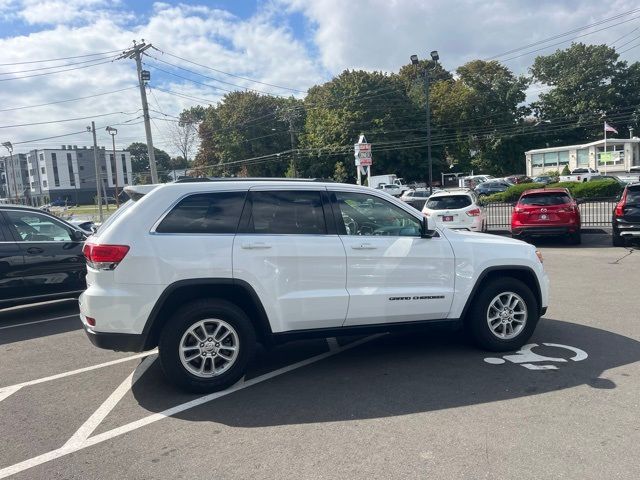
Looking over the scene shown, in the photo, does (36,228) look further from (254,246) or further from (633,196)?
(633,196)

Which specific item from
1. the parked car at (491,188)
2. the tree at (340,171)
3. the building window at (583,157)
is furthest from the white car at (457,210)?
the building window at (583,157)

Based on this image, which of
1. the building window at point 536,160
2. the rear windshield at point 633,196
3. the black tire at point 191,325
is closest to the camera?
the black tire at point 191,325

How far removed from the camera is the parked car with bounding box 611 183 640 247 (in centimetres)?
1229

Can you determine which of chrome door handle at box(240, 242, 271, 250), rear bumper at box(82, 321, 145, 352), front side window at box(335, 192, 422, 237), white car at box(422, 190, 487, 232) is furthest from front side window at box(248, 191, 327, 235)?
white car at box(422, 190, 487, 232)

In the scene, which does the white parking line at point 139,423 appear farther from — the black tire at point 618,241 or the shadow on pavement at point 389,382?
the black tire at point 618,241

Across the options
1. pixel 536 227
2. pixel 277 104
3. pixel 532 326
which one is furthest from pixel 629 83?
pixel 532 326

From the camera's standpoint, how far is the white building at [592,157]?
52469 mm

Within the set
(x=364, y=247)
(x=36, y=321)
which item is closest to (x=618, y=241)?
(x=364, y=247)

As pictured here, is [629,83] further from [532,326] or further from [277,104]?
[532,326]

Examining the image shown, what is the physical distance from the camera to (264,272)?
448 centimetres

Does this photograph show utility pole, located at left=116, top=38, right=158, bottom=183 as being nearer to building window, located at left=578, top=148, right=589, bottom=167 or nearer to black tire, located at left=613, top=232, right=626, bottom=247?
black tire, located at left=613, top=232, right=626, bottom=247

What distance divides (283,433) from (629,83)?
7578cm

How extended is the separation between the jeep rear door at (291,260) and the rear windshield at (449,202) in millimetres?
10658

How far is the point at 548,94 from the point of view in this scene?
69.1 m
